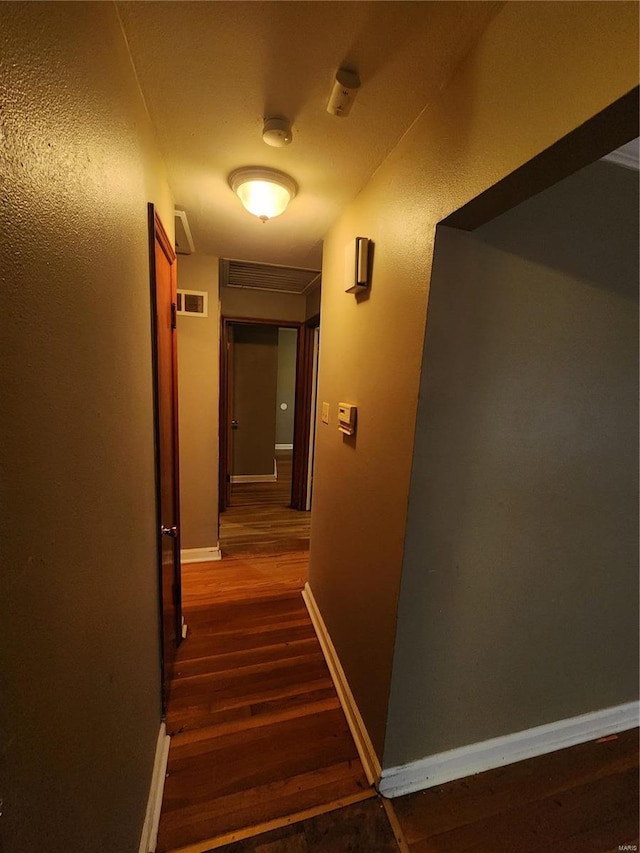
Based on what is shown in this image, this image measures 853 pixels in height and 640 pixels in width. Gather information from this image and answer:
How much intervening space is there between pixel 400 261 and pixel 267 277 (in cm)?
220

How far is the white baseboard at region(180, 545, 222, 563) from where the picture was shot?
109 inches

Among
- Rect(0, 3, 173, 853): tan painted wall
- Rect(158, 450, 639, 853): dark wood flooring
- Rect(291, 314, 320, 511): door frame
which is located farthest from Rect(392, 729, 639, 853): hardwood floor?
Rect(291, 314, 320, 511): door frame

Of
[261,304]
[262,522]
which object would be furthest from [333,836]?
[261,304]

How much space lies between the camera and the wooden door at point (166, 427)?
1.28m

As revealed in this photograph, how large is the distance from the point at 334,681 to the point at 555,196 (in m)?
2.30

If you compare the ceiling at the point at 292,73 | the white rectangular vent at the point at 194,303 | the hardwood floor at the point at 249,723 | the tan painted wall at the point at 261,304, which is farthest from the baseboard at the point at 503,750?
the tan painted wall at the point at 261,304

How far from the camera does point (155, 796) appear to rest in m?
1.18

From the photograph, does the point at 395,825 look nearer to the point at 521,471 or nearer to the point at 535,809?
the point at 535,809

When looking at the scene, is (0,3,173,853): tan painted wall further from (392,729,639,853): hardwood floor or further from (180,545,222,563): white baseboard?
(180,545,222,563): white baseboard

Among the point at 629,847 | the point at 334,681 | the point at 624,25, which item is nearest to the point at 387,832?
the point at 334,681

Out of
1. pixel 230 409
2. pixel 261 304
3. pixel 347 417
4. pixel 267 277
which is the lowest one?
pixel 230 409

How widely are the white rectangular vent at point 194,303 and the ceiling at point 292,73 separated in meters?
1.06

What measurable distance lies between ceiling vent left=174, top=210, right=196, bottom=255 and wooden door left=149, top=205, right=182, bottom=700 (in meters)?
0.36

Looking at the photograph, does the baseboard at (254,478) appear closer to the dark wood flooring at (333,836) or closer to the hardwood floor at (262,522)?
the hardwood floor at (262,522)
